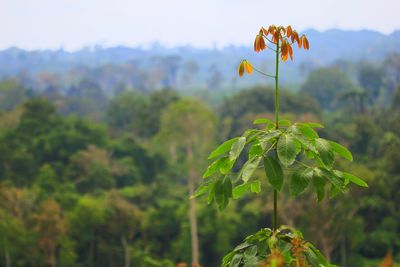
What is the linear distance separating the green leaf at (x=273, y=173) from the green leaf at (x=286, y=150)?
40 millimetres

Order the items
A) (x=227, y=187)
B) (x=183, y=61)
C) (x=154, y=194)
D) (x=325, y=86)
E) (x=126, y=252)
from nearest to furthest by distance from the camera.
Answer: (x=227, y=187) < (x=126, y=252) < (x=154, y=194) < (x=325, y=86) < (x=183, y=61)

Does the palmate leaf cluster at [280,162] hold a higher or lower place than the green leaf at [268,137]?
lower

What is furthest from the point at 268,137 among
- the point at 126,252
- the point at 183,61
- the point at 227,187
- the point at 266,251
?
the point at 183,61

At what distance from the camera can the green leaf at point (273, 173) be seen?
43.3 inches

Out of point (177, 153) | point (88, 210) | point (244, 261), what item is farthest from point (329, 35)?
point (244, 261)

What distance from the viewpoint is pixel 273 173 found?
1104 millimetres

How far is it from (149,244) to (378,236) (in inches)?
231

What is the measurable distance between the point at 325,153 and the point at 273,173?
4.6 inches

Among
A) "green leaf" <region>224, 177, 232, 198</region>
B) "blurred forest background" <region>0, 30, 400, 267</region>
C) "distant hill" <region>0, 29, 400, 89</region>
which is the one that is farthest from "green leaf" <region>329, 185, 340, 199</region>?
"distant hill" <region>0, 29, 400, 89</region>

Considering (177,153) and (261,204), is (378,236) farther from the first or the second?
(177,153)

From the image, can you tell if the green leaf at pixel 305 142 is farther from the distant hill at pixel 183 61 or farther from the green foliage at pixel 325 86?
the distant hill at pixel 183 61

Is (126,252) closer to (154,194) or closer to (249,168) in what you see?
(154,194)

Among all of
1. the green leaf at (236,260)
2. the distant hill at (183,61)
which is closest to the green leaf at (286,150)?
the green leaf at (236,260)

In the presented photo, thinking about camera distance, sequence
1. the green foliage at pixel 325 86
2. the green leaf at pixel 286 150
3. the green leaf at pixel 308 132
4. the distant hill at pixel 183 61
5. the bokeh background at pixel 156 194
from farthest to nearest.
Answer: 1. the distant hill at pixel 183 61
2. the green foliage at pixel 325 86
3. the bokeh background at pixel 156 194
4. the green leaf at pixel 308 132
5. the green leaf at pixel 286 150
